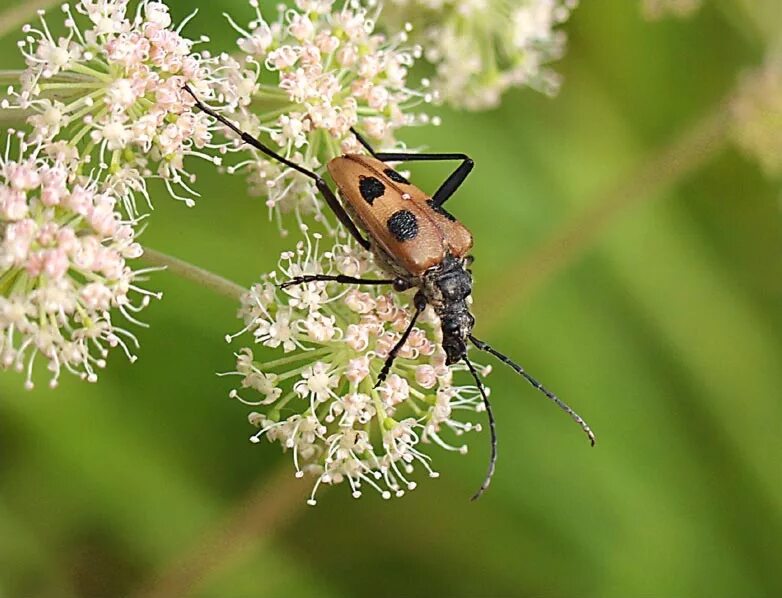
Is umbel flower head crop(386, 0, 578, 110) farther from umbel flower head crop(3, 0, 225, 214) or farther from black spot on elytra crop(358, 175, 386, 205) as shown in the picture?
umbel flower head crop(3, 0, 225, 214)

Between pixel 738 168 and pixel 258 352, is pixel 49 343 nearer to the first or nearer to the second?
pixel 258 352

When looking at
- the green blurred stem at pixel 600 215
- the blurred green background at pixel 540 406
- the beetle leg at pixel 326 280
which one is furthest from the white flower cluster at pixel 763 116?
the beetle leg at pixel 326 280

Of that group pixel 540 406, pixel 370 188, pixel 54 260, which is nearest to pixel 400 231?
pixel 370 188

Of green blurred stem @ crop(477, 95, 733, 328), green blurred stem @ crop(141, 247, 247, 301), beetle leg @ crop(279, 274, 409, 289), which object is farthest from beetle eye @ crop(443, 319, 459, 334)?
green blurred stem @ crop(477, 95, 733, 328)

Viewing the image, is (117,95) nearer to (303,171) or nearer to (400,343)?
(303,171)

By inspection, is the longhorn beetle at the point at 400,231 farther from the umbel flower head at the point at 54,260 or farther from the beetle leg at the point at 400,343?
the umbel flower head at the point at 54,260

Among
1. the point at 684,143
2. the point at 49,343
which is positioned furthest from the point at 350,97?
the point at 684,143
